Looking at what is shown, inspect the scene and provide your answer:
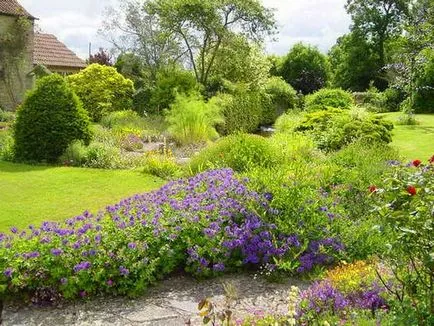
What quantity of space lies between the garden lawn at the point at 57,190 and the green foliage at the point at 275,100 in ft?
40.9

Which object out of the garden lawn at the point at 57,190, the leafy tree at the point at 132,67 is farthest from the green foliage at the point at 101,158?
the leafy tree at the point at 132,67

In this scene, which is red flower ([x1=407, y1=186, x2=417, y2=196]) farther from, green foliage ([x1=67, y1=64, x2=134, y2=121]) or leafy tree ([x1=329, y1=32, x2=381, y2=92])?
leafy tree ([x1=329, y1=32, x2=381, y2=92])

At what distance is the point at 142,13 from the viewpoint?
76.9ft

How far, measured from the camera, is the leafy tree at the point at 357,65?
3538 cm

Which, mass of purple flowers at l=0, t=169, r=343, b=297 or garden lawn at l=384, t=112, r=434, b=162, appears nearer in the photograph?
mass of purple flowers at l=0, t=169, r=343, b=297

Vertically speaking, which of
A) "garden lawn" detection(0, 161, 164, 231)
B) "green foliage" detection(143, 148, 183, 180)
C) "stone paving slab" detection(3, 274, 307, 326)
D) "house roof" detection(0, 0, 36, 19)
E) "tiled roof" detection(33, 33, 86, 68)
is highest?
"house roof" detection(0, 0, 36, 19)

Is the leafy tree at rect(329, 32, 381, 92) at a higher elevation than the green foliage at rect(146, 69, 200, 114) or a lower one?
higher

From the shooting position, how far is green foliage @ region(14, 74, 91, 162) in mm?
12016

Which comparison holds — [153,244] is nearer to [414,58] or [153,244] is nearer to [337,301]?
[337,301]

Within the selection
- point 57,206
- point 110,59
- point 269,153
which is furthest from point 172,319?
point 110,59

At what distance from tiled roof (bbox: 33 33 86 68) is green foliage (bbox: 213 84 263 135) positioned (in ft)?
53.5

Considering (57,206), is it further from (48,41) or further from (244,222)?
(48,41)

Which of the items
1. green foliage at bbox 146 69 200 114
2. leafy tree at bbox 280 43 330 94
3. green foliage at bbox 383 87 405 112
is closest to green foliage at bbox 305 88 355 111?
green foliage at bbox 146 69 200 114

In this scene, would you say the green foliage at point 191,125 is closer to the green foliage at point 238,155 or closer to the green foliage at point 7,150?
the green foliage at point 7,150
